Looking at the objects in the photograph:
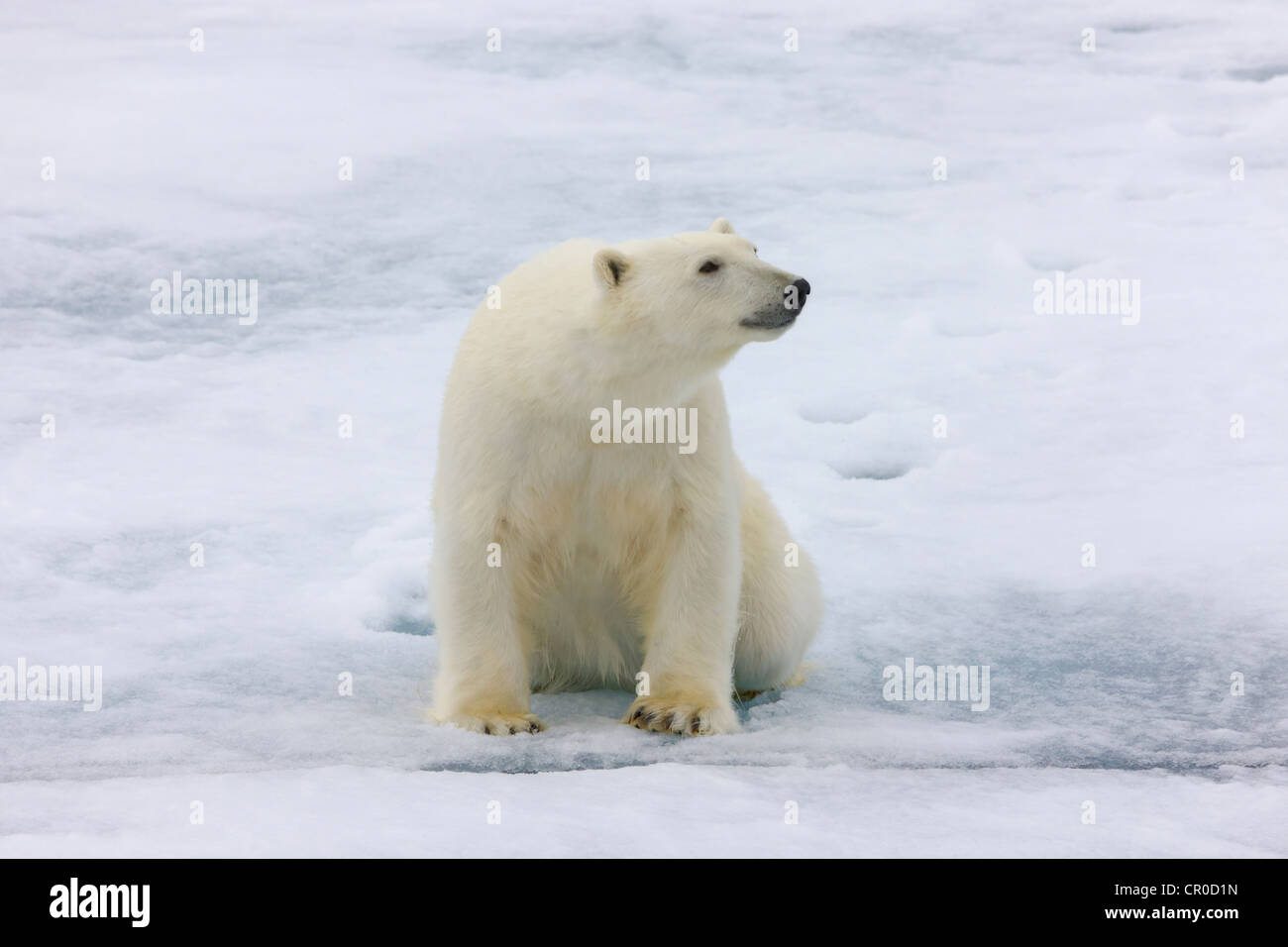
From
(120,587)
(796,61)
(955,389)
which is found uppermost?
(796,61)

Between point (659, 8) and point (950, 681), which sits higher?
point (659, 8)

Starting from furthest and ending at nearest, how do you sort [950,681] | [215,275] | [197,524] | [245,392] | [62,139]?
1. [62,139]
2. [215,275]
3. [245,392]
4. [197,524]
5. [950,681]

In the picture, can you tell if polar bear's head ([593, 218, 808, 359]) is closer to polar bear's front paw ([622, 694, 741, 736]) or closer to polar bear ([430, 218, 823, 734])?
polar bear ([430, 218, 823, 734])

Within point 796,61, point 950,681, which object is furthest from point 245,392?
→ point 796,61

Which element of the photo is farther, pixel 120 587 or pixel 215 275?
pixel 215 275

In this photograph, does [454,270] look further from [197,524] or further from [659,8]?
[659,8]

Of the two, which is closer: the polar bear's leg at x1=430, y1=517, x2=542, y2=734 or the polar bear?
the polar bear

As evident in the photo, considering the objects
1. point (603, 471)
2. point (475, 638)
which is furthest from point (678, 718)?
point (603, 471)

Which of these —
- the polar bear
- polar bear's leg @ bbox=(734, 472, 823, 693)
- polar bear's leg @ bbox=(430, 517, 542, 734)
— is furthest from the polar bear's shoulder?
polar bear's leg @ bbox=(734, 472, 823, 693)

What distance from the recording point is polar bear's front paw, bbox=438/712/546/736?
4863 mm

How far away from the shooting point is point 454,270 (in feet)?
35.6

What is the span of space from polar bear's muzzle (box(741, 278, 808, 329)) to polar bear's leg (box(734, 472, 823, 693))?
45.8 inches

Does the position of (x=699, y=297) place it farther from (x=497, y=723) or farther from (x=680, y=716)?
(x=497, y=723)

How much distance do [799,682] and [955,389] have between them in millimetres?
3931
